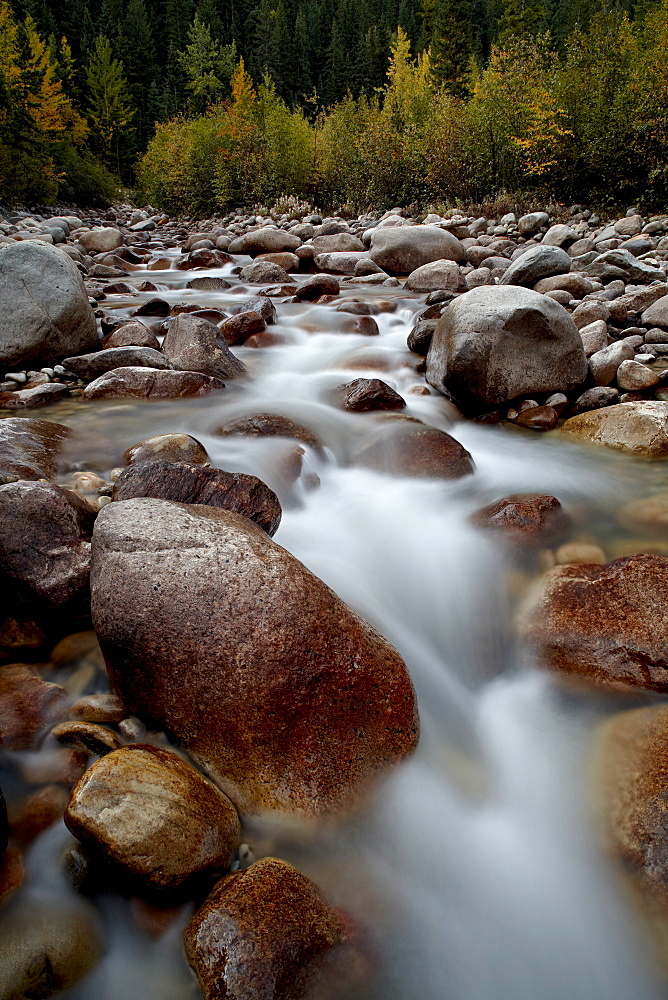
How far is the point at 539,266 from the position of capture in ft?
27.5

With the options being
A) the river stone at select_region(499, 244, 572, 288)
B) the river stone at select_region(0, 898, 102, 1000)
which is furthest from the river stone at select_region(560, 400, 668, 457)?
the river stone at select_region(0, 898, 102, 1000)

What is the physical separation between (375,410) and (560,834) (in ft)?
12.2

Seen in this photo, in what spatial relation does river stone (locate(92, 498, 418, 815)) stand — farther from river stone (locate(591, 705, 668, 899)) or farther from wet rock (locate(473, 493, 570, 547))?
wet rock (locate(473, 493, 570, 547))

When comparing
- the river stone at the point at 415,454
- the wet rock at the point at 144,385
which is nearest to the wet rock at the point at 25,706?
the river stone at the point at 415,454

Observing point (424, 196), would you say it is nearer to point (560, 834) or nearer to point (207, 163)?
point (207, 163)

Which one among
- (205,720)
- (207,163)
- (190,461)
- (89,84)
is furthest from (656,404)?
(89,84)

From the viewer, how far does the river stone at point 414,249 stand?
37.2ft

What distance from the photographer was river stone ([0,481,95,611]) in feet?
8.63

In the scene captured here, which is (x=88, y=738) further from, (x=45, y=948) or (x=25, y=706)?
(x=45, y=948)

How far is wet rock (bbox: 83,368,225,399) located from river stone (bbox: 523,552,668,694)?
379 centimetres

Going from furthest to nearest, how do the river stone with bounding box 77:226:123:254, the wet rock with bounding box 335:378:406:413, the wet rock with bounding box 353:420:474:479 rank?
the river stone with bounding box 77:226:123:254
the wet rock with bounding box 335:378:406:413
the wet rock with bounding box 353:420:474:479

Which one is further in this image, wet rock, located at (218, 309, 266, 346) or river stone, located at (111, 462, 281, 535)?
wet rock, located at (218, 309, 266, 346)

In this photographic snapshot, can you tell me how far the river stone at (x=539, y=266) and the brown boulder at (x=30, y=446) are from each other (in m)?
6.65

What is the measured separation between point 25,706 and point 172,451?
200 centimetres
